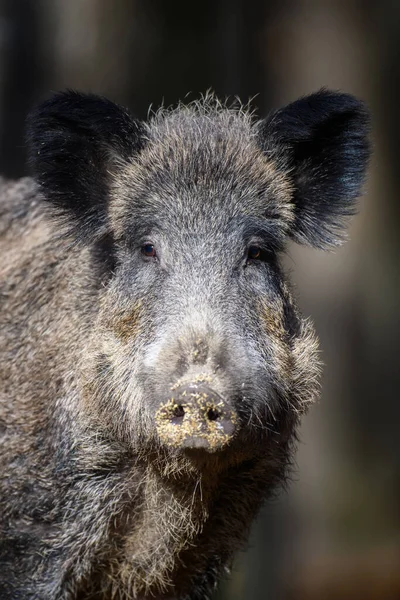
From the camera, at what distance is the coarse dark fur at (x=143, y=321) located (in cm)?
442

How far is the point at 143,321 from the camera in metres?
4.39

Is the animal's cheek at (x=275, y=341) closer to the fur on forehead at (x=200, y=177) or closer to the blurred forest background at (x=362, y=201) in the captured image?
the fur on forehead at (x=200, y=177)

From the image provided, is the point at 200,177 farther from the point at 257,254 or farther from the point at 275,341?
the point at 275,341

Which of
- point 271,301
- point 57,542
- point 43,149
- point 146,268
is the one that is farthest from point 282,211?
point 57,542

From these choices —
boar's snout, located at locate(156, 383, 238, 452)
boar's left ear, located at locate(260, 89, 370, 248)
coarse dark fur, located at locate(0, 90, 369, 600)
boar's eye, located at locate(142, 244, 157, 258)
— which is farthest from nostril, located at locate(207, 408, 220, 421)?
boar's left ear, located at locate(260, 89, 370, 248)

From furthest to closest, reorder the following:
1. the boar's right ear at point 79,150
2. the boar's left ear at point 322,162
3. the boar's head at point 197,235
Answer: the boar's left ear at point 322,162 < the boar's right ear at point 79,150 < the boar's head at point 197,235

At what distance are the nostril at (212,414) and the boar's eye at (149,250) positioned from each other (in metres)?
1.03

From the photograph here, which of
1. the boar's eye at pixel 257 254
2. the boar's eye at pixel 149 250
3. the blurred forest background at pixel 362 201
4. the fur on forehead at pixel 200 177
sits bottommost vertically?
the blurred forest background at pixel 362 201

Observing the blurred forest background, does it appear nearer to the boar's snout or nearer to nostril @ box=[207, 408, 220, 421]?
the boar's snout

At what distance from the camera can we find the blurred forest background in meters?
9.35

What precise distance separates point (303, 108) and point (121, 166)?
93cm

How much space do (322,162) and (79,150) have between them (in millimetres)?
1261

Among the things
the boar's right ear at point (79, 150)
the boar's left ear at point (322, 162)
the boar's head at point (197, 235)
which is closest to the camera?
the boar's head at point (197, 235)

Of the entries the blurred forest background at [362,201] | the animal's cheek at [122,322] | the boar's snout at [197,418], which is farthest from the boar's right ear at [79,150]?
the blurred forest background at [362,201]
